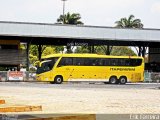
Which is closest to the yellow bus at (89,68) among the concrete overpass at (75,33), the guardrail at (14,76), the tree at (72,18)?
the guardrail at (14,76)

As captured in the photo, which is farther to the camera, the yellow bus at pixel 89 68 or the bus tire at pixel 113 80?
the bus tire at pixel 113 80

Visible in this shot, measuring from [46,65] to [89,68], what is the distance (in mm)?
4195

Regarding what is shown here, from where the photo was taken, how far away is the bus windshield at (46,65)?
43.4 meters

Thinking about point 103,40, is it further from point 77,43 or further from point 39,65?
point 39,65

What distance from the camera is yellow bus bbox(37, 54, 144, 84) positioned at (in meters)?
43.4

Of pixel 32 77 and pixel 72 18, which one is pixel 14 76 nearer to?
pixel 32 77

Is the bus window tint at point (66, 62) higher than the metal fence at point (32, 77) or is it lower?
higher

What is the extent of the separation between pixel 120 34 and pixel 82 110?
34.1 m

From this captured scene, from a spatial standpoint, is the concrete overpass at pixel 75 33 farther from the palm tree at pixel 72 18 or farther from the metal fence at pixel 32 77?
the palm tree at pixel 72 18

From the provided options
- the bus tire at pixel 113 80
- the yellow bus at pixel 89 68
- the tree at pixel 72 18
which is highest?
the tree at pixel 72 18

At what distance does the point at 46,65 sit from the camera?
4369 cm

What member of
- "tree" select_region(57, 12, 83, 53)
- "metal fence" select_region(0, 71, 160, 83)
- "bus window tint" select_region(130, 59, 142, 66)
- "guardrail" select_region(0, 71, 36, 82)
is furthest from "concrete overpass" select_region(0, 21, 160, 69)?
"tree" select_region(57, 12, 83, 53)

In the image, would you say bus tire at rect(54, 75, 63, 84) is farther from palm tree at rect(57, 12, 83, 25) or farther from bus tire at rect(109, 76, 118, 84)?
palm tree at rect(57, 12, 83, 25)

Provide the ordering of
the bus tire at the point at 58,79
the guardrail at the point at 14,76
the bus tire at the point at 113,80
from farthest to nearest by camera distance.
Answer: the guardrail at the point at 14,76 → the bus tire at the point at 113,80 → the bus tire at the point at 58,79
